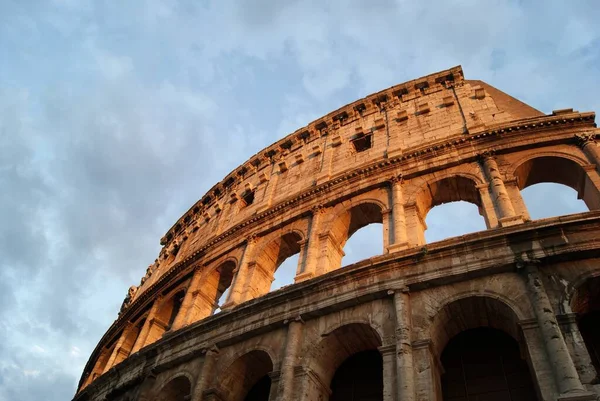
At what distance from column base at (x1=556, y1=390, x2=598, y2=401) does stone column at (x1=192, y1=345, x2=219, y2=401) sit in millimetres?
8316

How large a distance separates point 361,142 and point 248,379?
11.1 m

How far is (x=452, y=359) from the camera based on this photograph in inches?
451

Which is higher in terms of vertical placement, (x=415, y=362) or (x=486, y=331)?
(x=486, y=331)

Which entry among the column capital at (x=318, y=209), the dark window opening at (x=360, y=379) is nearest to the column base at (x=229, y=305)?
the column capital at (x=318, y=209)

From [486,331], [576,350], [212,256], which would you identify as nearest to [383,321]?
[486,331]

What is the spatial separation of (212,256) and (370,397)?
9.46 m

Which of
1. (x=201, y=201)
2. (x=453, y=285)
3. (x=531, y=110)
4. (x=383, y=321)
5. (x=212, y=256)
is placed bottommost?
(x=383, y=321)

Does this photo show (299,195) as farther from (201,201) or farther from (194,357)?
(201,201)

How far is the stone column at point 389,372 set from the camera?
31.8 ft

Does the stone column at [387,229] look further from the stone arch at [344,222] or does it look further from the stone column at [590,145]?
the stone column at [590,145]

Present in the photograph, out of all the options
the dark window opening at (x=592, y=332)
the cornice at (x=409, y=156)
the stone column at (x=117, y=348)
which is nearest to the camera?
the dark window opening at (x=592, y=332)

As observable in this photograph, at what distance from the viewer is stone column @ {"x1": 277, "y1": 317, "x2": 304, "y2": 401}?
11.0m

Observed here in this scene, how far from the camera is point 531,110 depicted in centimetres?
1784

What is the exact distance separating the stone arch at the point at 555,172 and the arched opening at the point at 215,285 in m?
10.4
